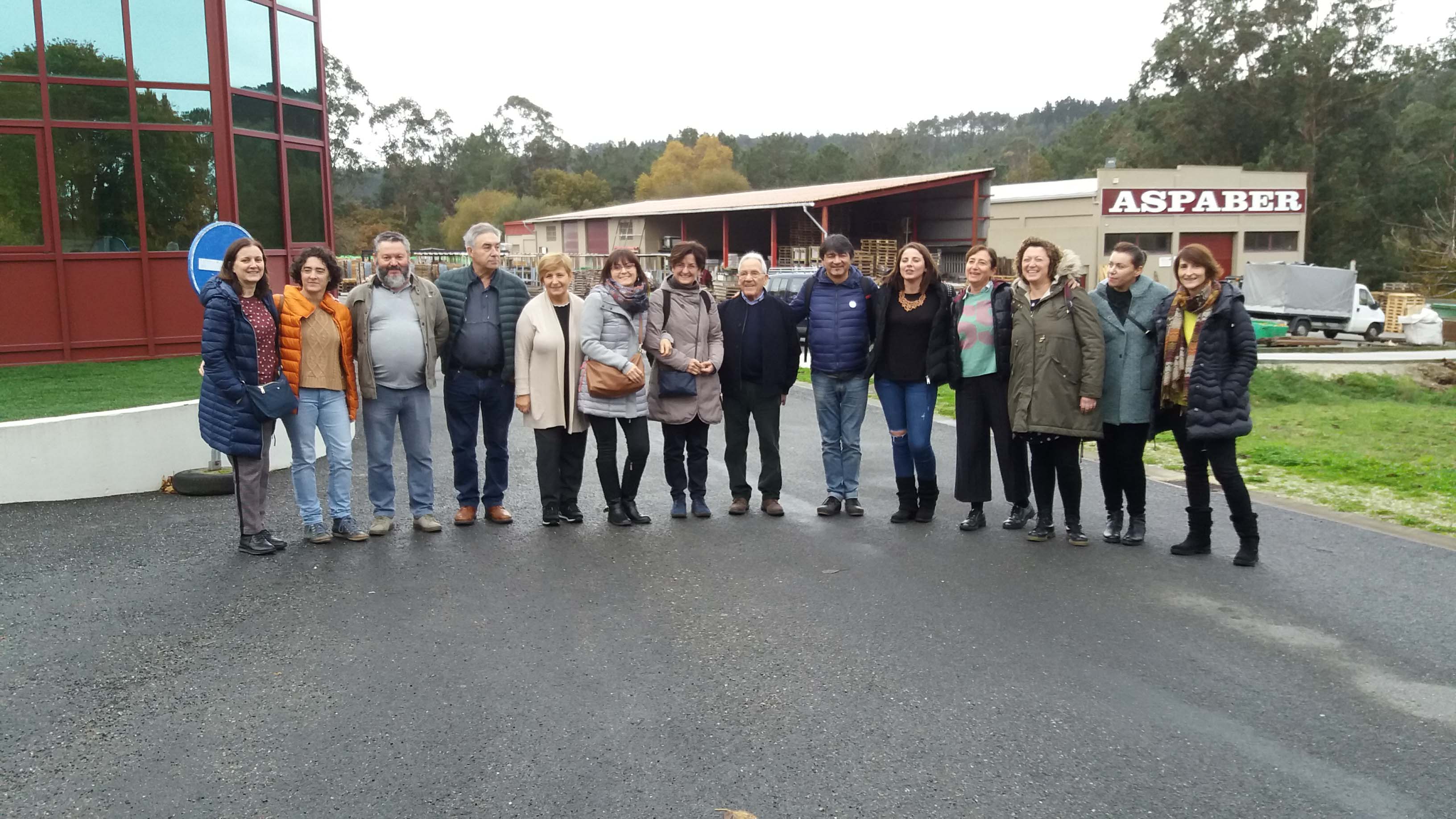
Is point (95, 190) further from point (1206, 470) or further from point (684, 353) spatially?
point (1206, 470)

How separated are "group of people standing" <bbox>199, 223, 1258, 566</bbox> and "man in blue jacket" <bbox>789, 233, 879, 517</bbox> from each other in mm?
16

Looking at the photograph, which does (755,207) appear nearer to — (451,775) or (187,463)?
(187,463)

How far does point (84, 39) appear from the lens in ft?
41.4

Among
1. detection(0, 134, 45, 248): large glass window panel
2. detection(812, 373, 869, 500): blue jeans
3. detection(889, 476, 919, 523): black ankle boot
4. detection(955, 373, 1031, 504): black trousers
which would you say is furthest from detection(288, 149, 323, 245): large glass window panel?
detection(955, 373, 1031, 504): black trousers

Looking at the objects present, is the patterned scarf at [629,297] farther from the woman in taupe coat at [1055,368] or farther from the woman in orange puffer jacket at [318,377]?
the woman in taupe coat at [1055,368]

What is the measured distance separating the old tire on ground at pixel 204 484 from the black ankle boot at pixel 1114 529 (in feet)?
20.8

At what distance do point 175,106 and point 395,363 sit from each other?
29.1 ft

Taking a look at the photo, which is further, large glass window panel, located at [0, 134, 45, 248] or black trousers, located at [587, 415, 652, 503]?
large glass window panel, located at [0, 134, 45, 248]

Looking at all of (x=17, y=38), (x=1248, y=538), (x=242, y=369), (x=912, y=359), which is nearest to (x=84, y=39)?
(x=17, y=38)

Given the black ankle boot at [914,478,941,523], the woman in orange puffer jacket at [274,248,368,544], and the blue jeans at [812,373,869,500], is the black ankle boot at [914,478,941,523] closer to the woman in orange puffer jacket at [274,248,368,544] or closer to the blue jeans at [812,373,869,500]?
the blue jeans at [812,373,869,500]

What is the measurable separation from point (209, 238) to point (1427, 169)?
6901 cm

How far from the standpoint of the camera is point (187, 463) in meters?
8.47

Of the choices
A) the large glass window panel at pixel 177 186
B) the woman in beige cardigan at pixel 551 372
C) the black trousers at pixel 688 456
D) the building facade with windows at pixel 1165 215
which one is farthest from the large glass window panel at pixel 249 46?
the building facade with windows at pixel 1165 215

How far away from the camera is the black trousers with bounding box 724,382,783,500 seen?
7.39 m
